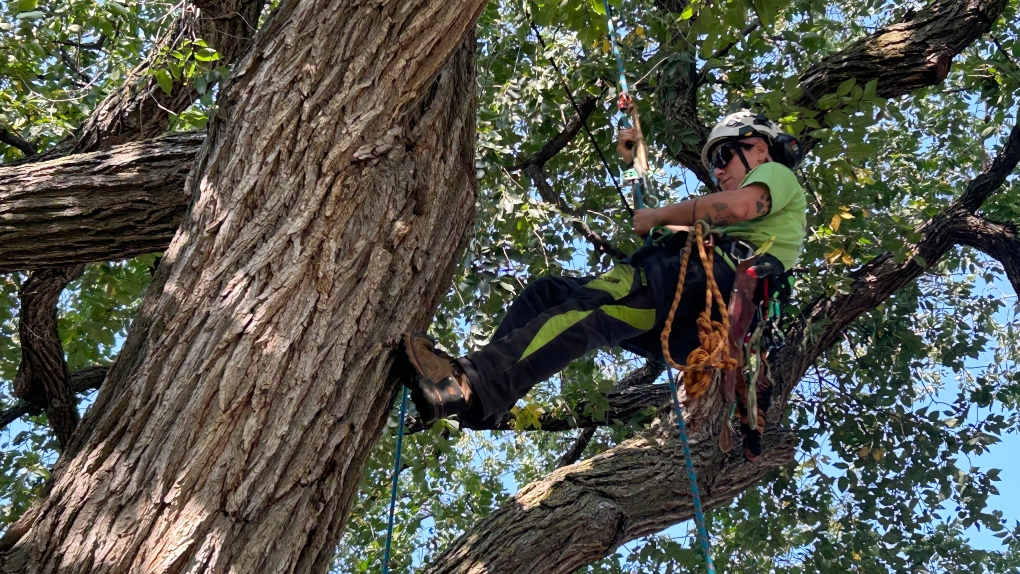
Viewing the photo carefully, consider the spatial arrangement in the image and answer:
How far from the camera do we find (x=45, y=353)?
446 centimetres

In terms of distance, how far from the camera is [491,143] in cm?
443

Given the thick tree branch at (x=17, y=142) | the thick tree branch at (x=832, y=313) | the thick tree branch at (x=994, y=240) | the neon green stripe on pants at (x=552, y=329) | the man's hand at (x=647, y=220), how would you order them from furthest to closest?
the thick tree branch at (x=994, y=240)
the thick tree branch at (x=832, y=313)
the thick tree branch at (x=17, y=142)
the man's hand at (x=647, y=220)
the neon green stripe on pants at (x=552, y=329)

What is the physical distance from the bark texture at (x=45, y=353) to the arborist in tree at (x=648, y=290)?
2.33 metres

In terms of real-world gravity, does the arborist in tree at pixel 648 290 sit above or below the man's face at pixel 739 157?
below

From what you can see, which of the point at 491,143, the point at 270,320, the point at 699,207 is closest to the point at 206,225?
the point at 270,320

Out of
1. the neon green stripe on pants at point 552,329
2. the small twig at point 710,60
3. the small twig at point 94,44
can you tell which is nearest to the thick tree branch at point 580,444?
the small twig at point 710,60

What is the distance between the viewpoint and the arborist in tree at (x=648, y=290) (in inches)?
111

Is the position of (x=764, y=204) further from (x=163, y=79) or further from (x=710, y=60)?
(x=163, y=79)

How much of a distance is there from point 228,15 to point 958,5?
3.73 metres

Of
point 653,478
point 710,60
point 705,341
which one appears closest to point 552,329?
point 705,341

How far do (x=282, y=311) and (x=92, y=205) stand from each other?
46.7 inches

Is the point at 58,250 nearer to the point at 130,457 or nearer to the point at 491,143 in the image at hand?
the point at 130,457

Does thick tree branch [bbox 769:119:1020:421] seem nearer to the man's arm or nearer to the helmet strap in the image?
the helmet strap

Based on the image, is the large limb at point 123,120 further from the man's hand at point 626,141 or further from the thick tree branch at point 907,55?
the thick tree branch at point 907,55
